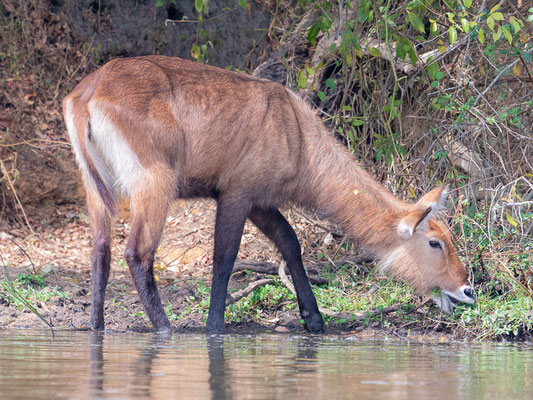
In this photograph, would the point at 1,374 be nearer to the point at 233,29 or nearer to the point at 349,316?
the point at 349,316

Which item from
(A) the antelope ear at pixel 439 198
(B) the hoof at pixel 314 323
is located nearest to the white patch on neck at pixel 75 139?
(B) the hoof at pixel 314 323

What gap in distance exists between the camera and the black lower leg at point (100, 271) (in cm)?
553

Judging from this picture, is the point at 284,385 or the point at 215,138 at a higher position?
the point at 215,138

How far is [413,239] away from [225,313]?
1429 mm

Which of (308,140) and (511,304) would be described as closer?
(511,304)

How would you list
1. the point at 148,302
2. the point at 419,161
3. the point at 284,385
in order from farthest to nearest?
the point at 419,161
the point at 148,302
the point at 284,385

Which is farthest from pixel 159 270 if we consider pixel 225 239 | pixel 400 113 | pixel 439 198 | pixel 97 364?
pixel 97 364

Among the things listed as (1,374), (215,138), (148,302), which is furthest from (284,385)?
(215,138)

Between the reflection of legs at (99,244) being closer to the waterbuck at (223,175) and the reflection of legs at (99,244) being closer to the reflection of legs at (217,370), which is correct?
the waterbuck at (223,175)

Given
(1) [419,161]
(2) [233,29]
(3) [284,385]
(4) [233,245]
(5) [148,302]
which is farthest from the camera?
(2) [233,29]

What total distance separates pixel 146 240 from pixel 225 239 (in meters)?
0.61

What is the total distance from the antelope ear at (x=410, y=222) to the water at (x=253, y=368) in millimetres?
966

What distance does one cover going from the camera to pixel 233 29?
993cm

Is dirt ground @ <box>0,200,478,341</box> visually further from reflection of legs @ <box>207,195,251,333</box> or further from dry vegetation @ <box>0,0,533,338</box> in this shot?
reflection of legs @ <box>207,195,251,333</box>
